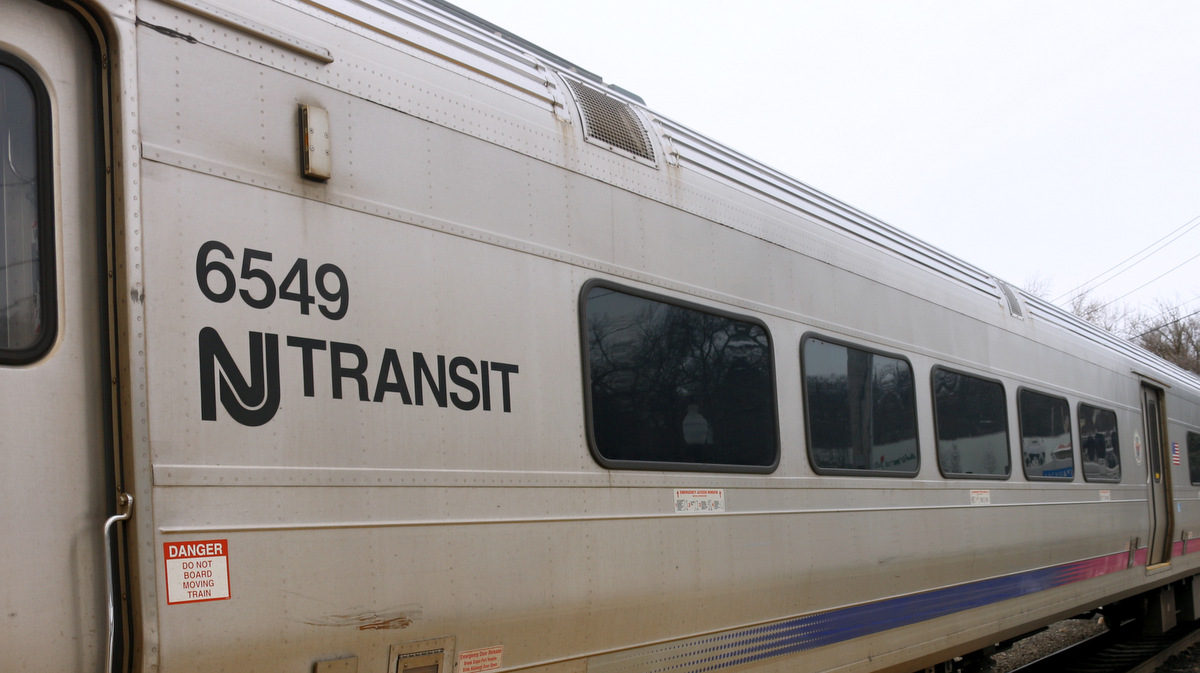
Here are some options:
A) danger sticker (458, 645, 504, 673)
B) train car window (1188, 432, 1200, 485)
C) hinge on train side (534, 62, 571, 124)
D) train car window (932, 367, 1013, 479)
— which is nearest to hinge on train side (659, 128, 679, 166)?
hinge on train side (534, 62, 571, 124)

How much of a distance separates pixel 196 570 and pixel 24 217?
3.19 feet

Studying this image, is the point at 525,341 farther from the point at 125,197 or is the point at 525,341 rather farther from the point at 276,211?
the point at 125,197

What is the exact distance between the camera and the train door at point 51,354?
7.25 feet

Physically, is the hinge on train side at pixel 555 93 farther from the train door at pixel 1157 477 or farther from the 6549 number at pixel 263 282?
the train door at pixel 1157 477

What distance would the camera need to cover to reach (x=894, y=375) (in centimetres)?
591

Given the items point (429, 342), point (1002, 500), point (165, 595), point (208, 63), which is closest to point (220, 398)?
point (165, 595)

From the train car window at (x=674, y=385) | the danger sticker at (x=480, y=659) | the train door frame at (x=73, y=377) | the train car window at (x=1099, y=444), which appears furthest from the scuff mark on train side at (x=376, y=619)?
the train car window at (x=1099, y=444)

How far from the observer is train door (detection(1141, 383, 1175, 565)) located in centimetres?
1064

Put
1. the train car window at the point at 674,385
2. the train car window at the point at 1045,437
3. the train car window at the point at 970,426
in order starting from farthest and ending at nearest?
the train car window at the point at 1045,437 → the train car window at the point at 970,426 → the train car window at the point at 674,385

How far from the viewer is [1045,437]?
7984mm

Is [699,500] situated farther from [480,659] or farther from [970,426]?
[970,426]

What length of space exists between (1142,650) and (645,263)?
32.6ft

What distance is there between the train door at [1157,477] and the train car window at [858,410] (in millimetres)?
6331

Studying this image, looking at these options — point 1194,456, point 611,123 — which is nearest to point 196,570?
point 611,123
